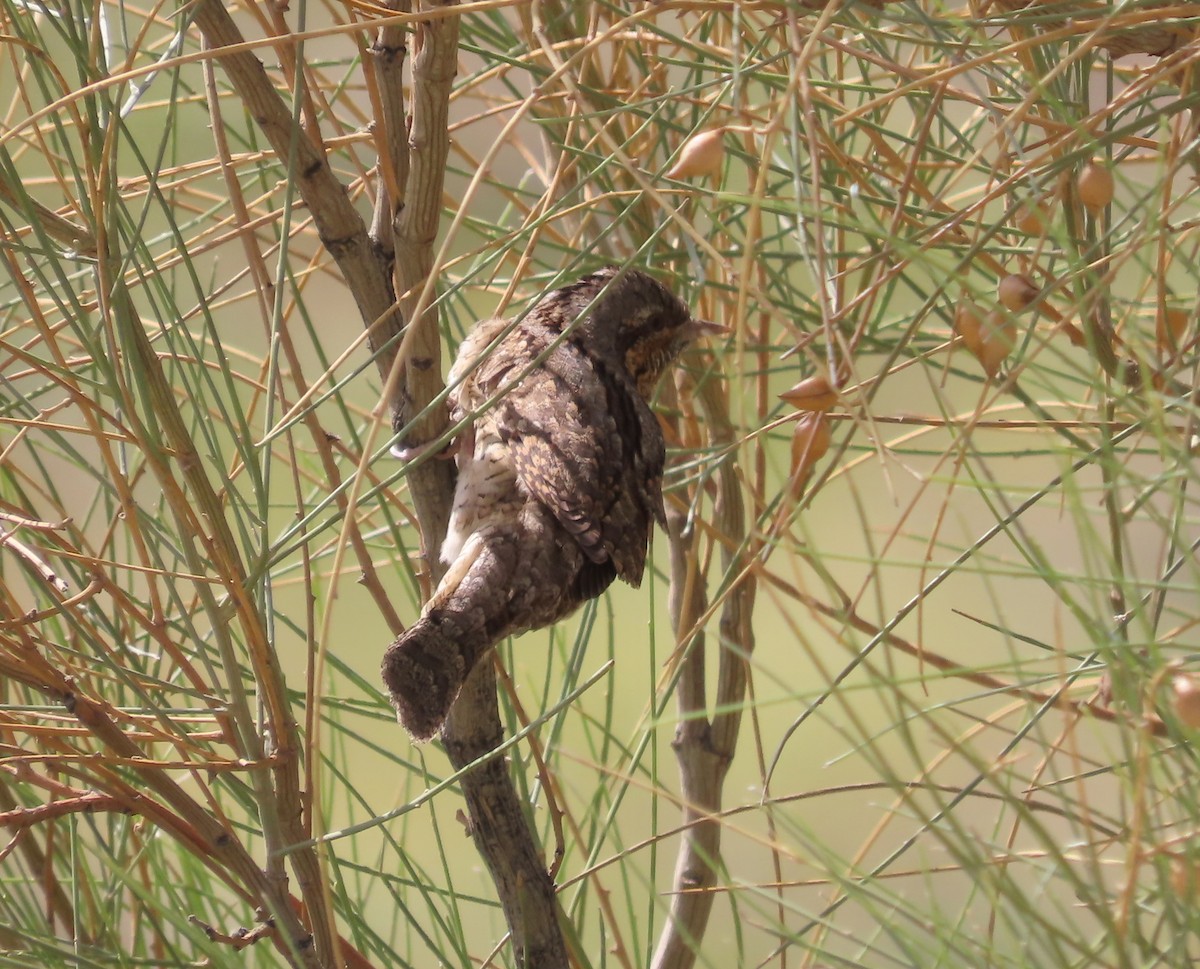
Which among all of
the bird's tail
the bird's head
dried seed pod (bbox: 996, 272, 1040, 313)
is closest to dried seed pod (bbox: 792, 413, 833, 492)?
dried seed pod (bbox: 996, 272, 1040, 313)

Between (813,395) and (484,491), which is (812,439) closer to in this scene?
(813,395)

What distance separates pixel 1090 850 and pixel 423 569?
1.35m

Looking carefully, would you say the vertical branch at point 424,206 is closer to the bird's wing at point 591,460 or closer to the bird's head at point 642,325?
the bird's wing at point 591,460

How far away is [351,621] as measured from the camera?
8.43m

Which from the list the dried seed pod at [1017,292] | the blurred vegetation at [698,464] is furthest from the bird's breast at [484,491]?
the dried seed pod at [1017,292]

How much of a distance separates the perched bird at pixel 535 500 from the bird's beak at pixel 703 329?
137mm

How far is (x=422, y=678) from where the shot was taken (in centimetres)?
163

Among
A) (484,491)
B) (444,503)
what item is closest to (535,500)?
(484,491)

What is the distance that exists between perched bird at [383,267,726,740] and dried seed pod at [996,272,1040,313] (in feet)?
2.13

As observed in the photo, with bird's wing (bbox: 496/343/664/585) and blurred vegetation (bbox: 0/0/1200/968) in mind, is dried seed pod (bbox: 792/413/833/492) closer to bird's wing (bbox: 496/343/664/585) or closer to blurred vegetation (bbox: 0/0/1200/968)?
blurred vegetation (bbox: 0/0/1200/968)

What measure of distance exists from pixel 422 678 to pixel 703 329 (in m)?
1.04

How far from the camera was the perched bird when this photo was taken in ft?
5.53

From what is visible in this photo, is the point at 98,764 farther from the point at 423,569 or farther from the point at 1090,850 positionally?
the point at 1090,850

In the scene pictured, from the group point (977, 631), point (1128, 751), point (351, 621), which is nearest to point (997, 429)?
point (1128, 751)
